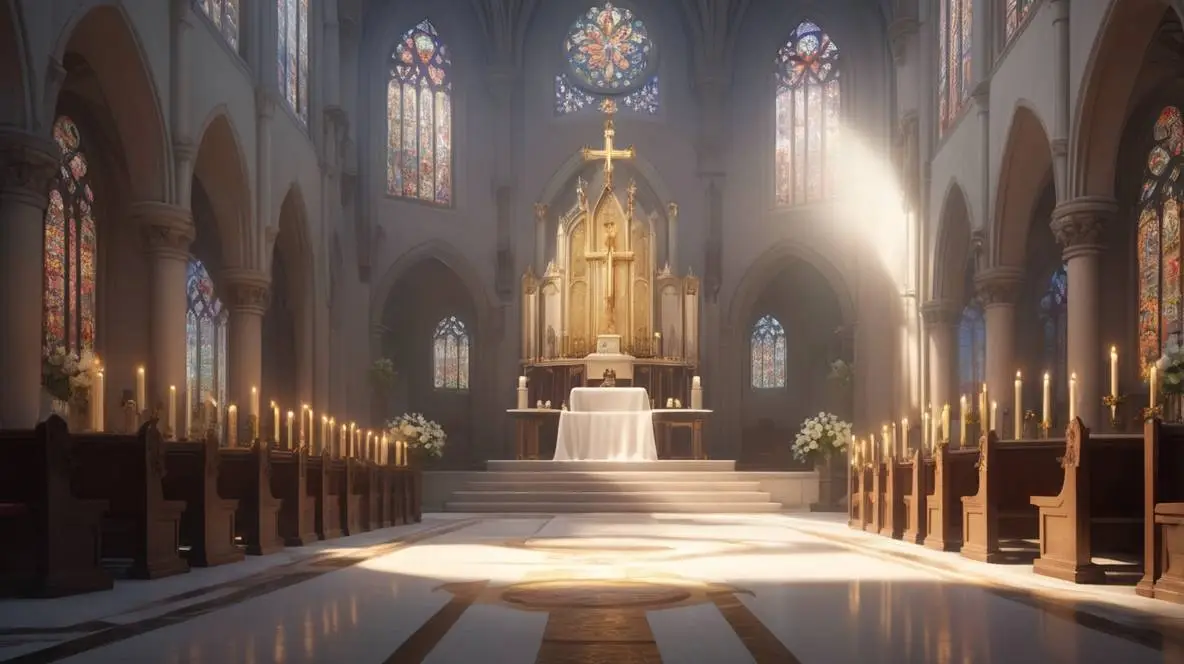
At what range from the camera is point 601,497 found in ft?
67.1

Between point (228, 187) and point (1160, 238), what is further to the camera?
point (228, 187)

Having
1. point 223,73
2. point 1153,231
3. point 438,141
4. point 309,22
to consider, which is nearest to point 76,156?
point 223,73

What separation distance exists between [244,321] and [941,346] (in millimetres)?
13089

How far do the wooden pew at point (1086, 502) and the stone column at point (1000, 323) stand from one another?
11.8 m

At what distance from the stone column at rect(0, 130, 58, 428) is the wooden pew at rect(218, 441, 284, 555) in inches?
96.2

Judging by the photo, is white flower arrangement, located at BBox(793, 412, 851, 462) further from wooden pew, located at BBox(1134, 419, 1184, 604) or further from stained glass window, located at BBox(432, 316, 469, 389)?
wooden pew, located at BBox(1134, 419, 1184, 604)

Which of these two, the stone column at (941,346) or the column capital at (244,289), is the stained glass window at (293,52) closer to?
the column capital at (244,289)

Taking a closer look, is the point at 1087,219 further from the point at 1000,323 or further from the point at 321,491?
the point at 321,491

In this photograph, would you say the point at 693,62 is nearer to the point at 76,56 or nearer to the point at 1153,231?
the point at 1153,231

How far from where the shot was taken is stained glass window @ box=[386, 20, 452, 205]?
2959cm

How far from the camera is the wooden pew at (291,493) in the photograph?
12.0 metres

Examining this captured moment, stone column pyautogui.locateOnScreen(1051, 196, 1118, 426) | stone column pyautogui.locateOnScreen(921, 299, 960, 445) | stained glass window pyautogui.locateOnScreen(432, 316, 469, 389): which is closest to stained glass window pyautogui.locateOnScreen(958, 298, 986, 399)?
stone column pyautogui.locateOnScreen(921, 299, 960, 445)

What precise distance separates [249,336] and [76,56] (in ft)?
20.6

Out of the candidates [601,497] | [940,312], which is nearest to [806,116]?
[940,312]
